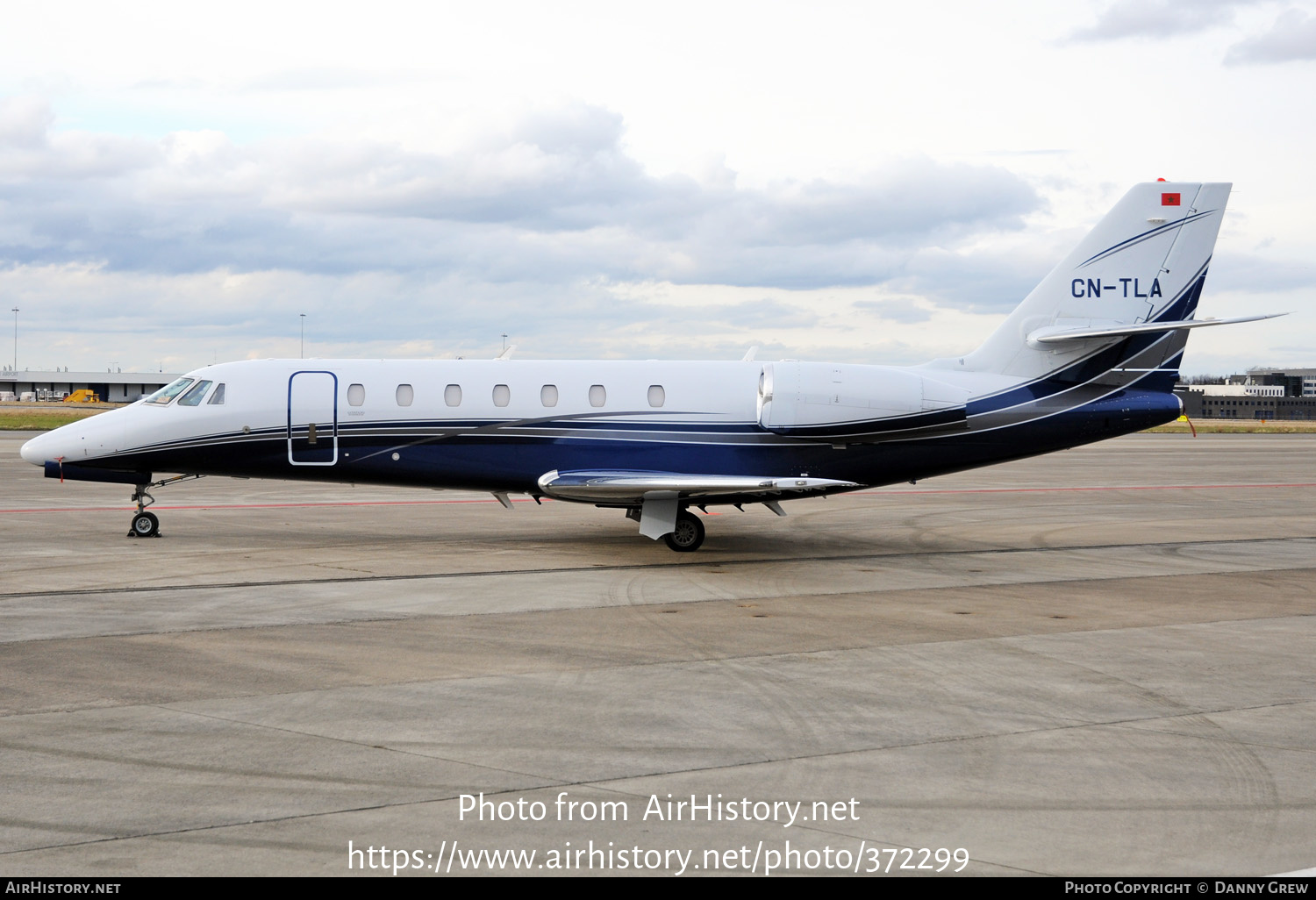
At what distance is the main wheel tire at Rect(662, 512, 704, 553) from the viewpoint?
747 inches

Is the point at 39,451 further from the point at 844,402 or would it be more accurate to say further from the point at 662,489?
the point at 844,402

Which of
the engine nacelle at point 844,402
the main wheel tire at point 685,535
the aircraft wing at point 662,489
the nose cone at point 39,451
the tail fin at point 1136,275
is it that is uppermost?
the tail fin at point 1136,275

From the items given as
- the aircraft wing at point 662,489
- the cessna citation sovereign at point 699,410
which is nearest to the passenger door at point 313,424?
the cessna citation sovereign at point 699,410

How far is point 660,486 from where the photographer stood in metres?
17.6

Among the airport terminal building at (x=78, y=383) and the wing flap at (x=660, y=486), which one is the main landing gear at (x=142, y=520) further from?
the airport terminal building at (x=78, y=383)

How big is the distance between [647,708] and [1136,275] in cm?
1403

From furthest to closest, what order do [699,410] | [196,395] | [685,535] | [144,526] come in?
1. [144,526]
2. [196,395]
3. [699,410]
4. [685,535]

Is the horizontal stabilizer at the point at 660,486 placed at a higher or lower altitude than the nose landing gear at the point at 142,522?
higher

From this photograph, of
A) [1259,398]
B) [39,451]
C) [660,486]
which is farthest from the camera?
[1259,398]

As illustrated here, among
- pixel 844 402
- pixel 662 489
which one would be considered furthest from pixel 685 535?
pixel 844 402

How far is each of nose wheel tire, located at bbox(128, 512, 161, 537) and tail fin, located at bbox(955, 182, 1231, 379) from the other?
15165 mm

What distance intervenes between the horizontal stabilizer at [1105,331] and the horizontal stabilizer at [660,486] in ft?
13.7

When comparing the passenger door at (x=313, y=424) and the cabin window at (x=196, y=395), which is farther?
the cabin window at (x=196, y=395)

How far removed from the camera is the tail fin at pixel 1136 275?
1942 centimetres
